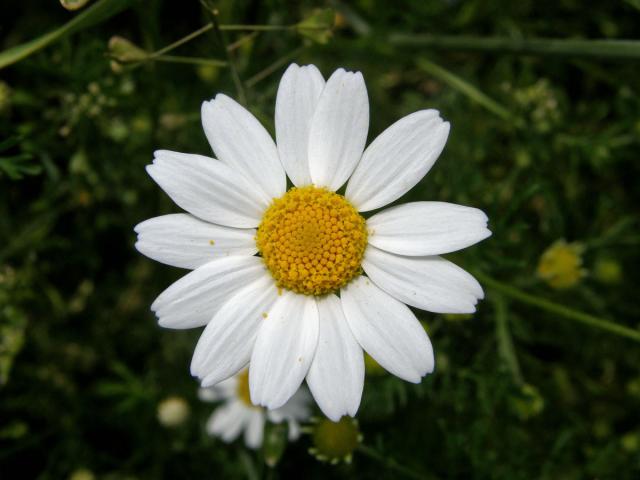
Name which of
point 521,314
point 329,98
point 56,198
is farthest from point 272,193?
point 521,314

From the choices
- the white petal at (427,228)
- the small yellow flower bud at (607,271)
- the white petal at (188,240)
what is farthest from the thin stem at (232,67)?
the small yellow flower bud at (607,271)

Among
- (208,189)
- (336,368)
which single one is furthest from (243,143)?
(336,368)

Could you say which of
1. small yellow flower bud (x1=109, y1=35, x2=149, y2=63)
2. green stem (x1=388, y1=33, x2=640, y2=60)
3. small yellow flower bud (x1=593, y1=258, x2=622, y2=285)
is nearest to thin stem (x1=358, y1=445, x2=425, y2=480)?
small yellow flower bud (x1=593, y1=258, x2=622, y2=285)

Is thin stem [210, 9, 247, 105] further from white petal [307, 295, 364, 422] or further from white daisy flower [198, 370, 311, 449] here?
white daisy flower [198, 370, 311, 449]

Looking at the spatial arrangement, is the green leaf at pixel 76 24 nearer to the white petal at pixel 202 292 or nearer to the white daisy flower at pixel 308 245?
the white daisy flower at pixel 308 245

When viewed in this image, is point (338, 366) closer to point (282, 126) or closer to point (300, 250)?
point (300, 250)

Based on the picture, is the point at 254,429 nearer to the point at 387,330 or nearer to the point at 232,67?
the point at 387,330
